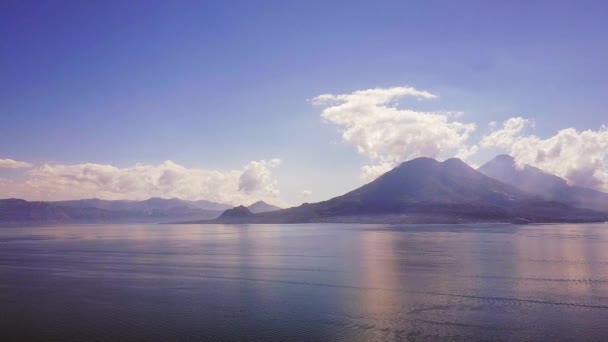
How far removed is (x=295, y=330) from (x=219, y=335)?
→ 5.69 metres

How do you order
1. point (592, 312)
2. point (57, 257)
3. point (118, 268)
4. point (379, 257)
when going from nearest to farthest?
point (592, 312)
point (118, 268)
point (379, 257)
point (57, 257)

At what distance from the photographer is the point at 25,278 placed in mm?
63906

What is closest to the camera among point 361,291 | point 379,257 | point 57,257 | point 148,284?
point 361,291

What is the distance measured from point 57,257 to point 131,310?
60.4 m

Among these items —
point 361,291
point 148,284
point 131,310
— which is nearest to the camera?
point 131,310

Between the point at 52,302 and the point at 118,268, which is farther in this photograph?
the point at 118,268

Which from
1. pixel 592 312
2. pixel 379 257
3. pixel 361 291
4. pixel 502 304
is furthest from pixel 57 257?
pixel 592 312

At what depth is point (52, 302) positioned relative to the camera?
154ft

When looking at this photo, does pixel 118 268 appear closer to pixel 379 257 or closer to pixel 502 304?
pixel 379 257

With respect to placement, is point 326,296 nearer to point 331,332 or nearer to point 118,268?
point 331,332

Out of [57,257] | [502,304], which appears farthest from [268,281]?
[57,257]

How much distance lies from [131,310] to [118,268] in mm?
33263

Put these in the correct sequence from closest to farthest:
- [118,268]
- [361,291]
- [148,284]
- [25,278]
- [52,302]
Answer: [52,302], [361,291], [148,284], [25,278], [118,268]

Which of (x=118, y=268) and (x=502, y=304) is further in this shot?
(x=118, y=268)
